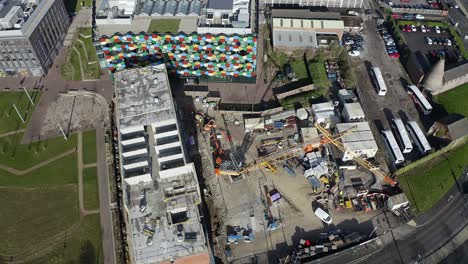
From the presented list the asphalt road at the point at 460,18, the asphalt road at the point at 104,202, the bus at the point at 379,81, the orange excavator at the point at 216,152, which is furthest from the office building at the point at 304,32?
the asphalt road at the point at 104,202

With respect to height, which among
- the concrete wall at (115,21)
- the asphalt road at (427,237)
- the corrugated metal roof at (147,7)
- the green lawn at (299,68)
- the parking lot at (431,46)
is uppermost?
the corrugated metal roof at (147,7)

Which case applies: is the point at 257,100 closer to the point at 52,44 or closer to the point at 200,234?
the point at 200,234

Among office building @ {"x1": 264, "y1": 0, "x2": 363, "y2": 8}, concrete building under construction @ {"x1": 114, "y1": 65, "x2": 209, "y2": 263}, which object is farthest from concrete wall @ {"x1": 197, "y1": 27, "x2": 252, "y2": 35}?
office building @ {"x1": 264, "y1": 0, "x2": 363, "y2": 8}

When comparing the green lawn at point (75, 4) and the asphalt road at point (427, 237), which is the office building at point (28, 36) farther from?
the asphalt road at point (427, 237)

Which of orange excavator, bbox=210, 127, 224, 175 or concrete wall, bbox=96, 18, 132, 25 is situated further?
concrete wall, bbox=96, 18, 132, 25

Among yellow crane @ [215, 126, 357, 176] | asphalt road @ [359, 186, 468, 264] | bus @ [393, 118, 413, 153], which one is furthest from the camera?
bus @ [393, 118, 413, 153]

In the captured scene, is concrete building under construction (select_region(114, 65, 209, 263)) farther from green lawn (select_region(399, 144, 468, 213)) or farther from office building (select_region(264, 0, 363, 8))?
office building (select_region(264, 0, 363, 8))

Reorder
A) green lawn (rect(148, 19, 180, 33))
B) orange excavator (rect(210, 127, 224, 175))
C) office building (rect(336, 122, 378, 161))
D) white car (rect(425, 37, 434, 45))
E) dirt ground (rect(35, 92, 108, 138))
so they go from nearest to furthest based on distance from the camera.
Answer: office building (rect(336, 122, 378, 161))
orange excavator (rect(210, 127, 224, 175))
dirt ground (rect(35, 92, 108, 138))
green lawn (rect(148, 19, 180, 33))
white car (rect(425, 37, 434, 45))
